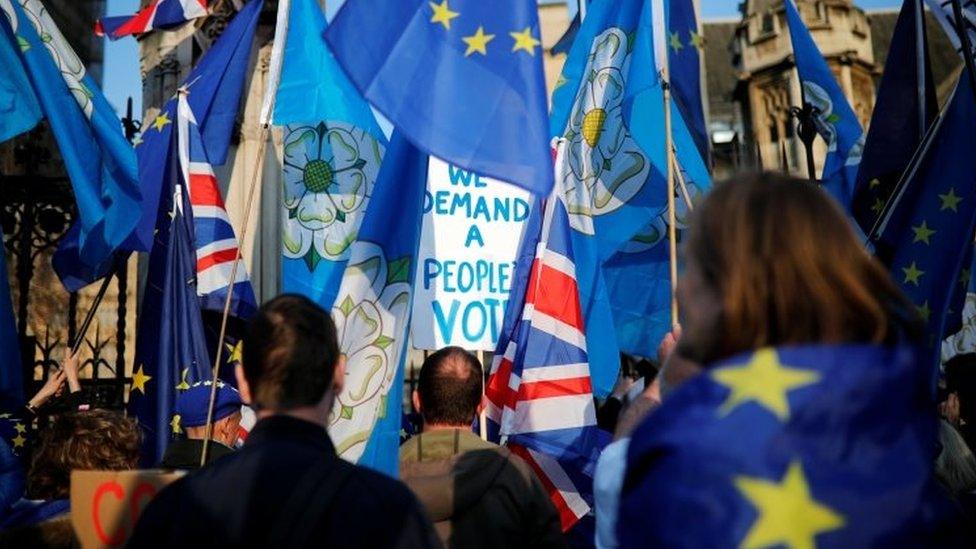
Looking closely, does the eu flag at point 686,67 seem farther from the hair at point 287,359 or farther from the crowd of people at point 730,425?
the hair at point 287,359

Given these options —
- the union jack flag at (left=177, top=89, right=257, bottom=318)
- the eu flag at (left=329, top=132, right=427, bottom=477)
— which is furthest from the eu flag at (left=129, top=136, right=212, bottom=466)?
the eu flag at (left=329, top=132, right=427, bottom=477)

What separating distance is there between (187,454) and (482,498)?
124 cm

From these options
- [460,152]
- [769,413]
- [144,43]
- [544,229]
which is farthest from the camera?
[144,43]

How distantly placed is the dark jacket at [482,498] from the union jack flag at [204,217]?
316cm

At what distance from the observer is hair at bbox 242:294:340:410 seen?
215 centimetres

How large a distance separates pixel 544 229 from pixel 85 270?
119 inches

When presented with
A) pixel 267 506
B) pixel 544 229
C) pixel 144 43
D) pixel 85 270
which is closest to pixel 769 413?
pixel 267 506

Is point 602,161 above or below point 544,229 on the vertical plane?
above

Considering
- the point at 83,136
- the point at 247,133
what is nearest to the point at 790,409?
the point at 83,136

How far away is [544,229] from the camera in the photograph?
219 inches

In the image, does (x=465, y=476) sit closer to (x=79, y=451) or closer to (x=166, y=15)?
(x=79, y=451)

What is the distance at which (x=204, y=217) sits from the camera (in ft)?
21.2

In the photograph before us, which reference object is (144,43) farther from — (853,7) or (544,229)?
(853,7)

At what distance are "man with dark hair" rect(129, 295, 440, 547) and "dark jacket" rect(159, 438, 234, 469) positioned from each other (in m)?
1.76
